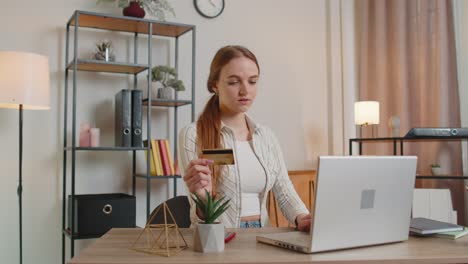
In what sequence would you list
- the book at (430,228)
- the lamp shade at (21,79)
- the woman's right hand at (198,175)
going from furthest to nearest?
the lamp shade at (21,79) < the book at (430,228) < the woman's right hand at (198,175)

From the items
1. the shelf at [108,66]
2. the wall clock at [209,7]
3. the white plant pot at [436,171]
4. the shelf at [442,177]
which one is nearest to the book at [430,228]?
the shelf at [442,177]

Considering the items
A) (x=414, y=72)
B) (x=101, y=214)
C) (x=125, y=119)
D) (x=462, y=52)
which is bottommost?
(x=101, y=214)

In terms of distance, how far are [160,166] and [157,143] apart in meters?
0.15

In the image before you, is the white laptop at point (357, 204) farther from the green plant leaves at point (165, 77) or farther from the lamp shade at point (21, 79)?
the green plant leaves at point (165, 77)

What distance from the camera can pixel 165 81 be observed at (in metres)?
3.31

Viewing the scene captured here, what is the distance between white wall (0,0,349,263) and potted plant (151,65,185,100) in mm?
242

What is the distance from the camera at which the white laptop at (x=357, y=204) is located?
127 cm

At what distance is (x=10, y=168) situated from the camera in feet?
9.98

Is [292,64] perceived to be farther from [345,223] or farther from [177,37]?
[345,223]

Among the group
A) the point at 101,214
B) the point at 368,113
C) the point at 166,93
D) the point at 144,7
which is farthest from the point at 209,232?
the point at 368,113

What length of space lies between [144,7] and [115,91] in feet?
1.95

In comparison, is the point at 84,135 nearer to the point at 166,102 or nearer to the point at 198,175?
the point at 166,102

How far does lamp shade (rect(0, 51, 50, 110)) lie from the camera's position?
2623 millimetres

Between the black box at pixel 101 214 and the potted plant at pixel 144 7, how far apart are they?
1.16 metres
